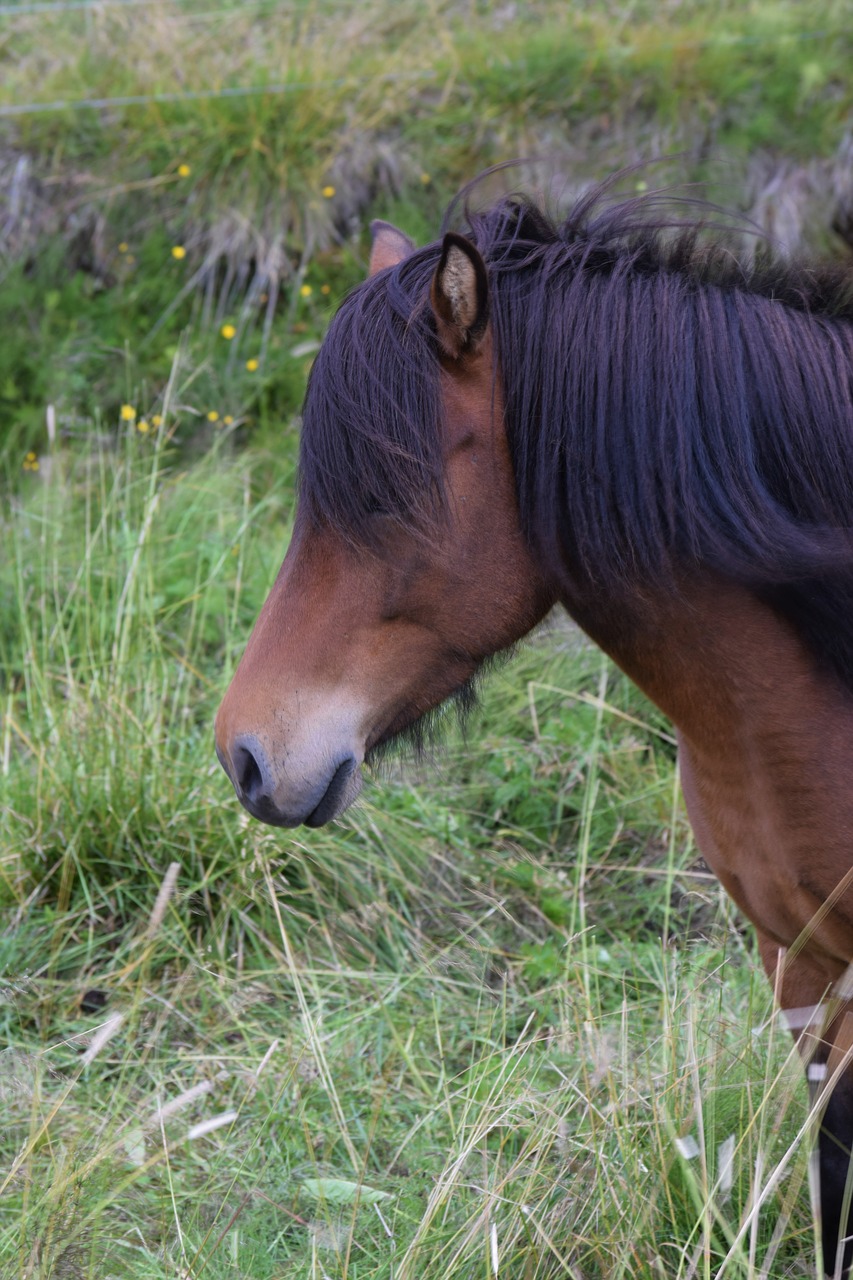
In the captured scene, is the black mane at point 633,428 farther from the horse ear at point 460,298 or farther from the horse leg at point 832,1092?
the horse leg at point 832,1092

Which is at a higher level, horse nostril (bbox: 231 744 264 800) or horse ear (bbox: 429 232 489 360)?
→ horse ear (bbox: 429 232 489 360)

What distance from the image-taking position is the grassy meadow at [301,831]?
1.84 m

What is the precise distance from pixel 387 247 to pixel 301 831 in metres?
1.44

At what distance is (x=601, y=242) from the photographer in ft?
5.59

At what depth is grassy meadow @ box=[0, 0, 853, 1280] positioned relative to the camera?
1.84 m

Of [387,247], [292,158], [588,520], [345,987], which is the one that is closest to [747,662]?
[588,520]

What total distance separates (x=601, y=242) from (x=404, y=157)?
3.80 metres

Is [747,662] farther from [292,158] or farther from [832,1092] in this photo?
[292,158]

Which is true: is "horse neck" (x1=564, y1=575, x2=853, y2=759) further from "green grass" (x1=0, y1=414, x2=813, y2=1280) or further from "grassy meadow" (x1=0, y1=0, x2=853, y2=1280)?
"green grass" (x1=0, y1=414, x2=813, y2=1280)

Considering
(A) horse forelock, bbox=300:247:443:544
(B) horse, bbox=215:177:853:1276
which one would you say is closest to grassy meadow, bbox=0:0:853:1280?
(B) horse, bbox=215:177:853:1276

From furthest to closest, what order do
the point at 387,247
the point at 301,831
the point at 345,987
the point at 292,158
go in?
the point at 292,158 → the point at 301,831 → the point at 345,987 → the point at 387,247

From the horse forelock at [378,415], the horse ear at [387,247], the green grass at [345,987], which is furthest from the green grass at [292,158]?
the horse forelock at [378,415]

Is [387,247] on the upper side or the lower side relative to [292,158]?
upper

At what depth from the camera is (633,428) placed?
1.58 m
